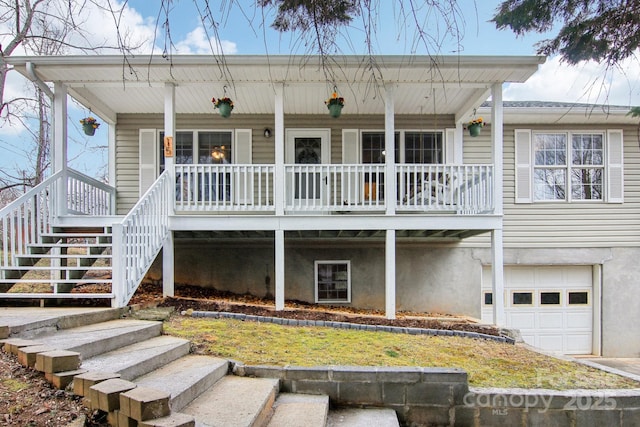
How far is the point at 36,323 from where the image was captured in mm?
3475

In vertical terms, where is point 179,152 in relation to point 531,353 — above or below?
above

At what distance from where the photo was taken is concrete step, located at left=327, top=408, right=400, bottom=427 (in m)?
3.05

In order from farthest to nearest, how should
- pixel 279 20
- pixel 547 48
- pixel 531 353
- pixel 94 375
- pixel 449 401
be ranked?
1. pixel 531 353
2. pixel 547 48
3. pixel 449 401
4. pixel 279 20
5. pixel 94 375

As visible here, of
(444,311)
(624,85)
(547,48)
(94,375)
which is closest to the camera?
(94,375)

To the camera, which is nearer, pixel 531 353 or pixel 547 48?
pixel 547 48

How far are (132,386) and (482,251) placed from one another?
775 centimetres

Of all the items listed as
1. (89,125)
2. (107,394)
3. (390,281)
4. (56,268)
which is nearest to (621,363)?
(390,281)

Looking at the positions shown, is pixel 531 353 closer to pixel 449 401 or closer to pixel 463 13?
pixel 449 401

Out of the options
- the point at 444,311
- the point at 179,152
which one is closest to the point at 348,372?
the point at 444,311

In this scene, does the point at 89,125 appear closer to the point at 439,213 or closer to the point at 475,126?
the point at 439,213

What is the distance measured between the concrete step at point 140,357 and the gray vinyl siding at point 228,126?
5.33 meters

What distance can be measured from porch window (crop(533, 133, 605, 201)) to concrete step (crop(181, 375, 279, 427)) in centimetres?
782

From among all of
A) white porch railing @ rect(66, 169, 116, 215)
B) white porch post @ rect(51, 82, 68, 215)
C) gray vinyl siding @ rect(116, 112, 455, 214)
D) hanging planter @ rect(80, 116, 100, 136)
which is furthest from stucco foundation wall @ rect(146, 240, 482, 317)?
hanging planter @ rect(80, 116, 100, 136)

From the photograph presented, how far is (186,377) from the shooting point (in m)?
2.99
